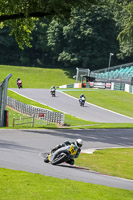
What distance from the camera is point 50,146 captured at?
2180cm

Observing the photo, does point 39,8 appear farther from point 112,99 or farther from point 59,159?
point 112,99

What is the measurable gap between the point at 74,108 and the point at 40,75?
124ft

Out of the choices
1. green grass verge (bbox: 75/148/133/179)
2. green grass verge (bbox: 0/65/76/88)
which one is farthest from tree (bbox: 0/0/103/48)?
green grass verge (bbox: 0/65/76/88)

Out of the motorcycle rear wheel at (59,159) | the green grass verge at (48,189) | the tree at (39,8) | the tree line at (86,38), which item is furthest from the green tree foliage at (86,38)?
the green grass verge at (48,189)

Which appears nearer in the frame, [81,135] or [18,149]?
[18,149]

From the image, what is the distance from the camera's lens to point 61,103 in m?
47.3

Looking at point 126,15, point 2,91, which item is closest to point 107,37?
point 126,15

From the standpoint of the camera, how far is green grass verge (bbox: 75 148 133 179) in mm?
16938

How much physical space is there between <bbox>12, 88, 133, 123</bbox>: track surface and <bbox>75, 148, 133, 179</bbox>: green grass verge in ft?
55.6

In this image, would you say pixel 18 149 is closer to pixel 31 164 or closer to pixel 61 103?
pixel 31 164

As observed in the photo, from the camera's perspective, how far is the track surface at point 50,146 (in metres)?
14.2

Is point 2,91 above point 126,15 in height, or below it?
below

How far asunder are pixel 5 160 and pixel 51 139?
8816mm

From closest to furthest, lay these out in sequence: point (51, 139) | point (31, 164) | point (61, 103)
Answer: point (31, 164)
point (51, 139)
point (61, 103)
